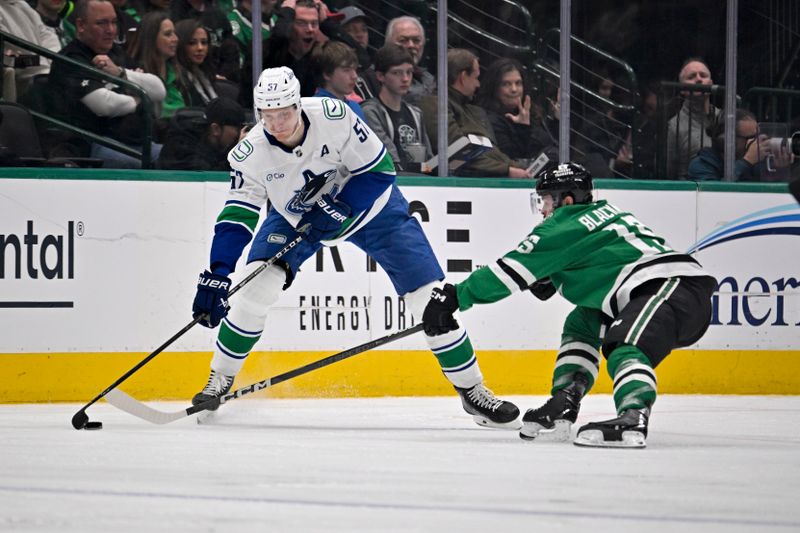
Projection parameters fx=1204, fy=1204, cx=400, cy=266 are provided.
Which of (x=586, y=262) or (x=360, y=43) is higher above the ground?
(x=360, y=43)

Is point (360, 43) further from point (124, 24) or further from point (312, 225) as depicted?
point (312, 225)

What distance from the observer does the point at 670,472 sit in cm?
284

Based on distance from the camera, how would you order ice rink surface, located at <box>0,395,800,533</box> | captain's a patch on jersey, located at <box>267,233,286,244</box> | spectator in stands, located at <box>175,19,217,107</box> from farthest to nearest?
spectator in stands, located at <box>175,19,217,107</box>
captain's a patch on jersey, located at <box>267,233,286,244</box>
ice rink surface, located at <box>0,395,800,533</box>

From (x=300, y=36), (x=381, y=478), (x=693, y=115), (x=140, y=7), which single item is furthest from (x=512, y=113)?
(x=381, y=478)

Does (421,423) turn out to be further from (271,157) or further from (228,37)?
(228,37)

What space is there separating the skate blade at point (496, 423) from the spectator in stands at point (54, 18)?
2472mm

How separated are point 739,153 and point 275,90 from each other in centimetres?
293

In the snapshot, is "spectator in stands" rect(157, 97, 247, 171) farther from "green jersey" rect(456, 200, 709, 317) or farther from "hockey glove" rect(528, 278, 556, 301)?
"green jersey" rect(456, 200, 709, 317)

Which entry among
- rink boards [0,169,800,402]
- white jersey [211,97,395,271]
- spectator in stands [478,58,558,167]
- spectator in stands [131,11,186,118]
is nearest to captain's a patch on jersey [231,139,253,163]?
white jersey [211,97,395,271]

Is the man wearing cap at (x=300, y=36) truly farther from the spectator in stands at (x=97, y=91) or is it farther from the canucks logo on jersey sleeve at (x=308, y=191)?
the canucks logo on jersey sleeve at (x=308, y=191)

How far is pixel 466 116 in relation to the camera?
18.4 ft

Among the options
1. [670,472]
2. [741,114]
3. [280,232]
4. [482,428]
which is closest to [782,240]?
[741,114]

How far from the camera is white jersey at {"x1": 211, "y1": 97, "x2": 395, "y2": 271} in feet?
13.1

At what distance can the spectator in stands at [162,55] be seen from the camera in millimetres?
5219
